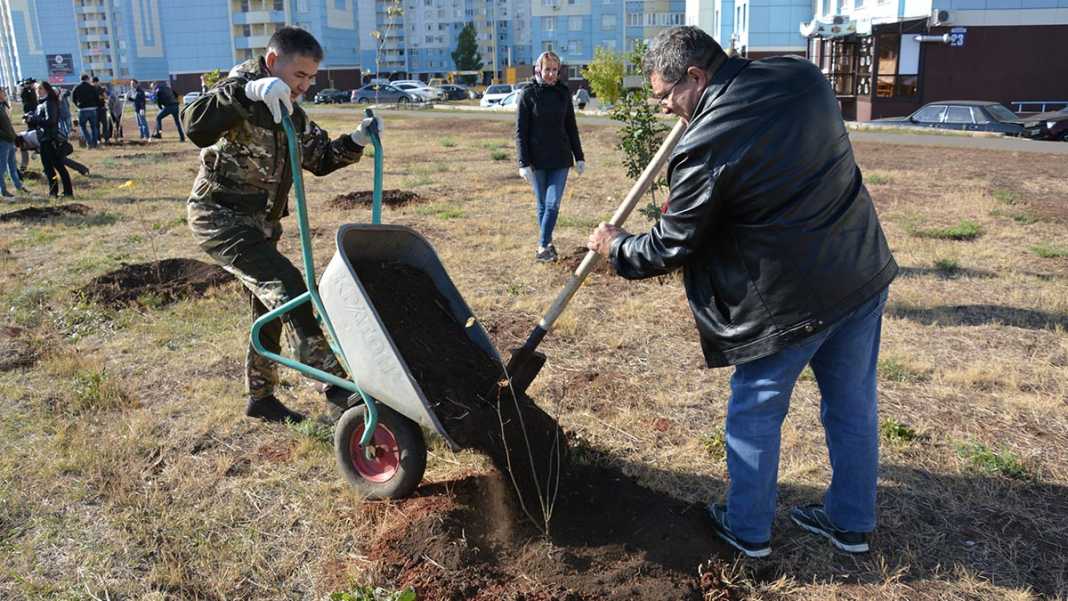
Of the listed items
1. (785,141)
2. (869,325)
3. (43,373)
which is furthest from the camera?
(43,373)

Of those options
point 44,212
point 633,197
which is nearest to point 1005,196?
point 633,197

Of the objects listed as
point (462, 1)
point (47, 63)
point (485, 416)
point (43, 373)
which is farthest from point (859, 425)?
point (47, 63)

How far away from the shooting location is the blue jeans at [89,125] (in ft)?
59.6

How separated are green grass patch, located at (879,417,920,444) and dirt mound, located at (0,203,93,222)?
31.5ft

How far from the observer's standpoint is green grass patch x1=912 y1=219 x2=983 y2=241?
7996mm

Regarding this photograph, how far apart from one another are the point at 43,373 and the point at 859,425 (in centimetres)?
442

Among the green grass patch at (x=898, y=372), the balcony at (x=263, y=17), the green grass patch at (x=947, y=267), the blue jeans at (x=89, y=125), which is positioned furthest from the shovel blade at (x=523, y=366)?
the balcony at (x=263, y=17)

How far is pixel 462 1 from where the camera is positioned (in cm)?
8919

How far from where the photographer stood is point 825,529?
299 centimetres

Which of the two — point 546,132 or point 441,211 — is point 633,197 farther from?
point 441,211

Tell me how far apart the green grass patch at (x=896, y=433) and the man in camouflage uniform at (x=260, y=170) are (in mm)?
2533

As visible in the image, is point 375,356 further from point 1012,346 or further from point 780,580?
point 1012,346

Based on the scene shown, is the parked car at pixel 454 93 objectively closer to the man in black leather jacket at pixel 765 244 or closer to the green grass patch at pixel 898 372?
the green grass patch at pixel 898 372

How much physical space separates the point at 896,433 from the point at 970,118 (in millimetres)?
18988
